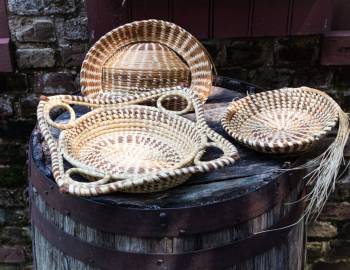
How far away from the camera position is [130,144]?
127 centimetres

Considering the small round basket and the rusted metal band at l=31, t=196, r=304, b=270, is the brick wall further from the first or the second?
the rusted metal band at l=31, t=196, r=304, b=270

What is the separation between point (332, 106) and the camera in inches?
50.3

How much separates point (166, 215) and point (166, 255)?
0.09 meters

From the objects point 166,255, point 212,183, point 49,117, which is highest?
point 49,117

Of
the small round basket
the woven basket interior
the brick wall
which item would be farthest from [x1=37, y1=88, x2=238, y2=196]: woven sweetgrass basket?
the brick wall

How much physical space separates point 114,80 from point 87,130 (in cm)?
28

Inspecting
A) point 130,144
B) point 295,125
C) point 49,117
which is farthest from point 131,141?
point 295,125

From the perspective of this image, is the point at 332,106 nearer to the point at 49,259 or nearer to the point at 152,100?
the point at 152,100

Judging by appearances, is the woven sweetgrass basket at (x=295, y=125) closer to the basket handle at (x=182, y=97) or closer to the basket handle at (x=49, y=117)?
the basket handle at (x=182, y=97)

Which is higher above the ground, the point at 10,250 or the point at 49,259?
the point at 49,259

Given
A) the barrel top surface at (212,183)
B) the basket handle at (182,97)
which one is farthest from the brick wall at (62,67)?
the barrel top surface at (212,183)

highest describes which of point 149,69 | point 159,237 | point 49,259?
point 149,69

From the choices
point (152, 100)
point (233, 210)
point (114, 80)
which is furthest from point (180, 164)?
point (114, 80)

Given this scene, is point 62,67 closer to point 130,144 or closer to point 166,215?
point 130,144
